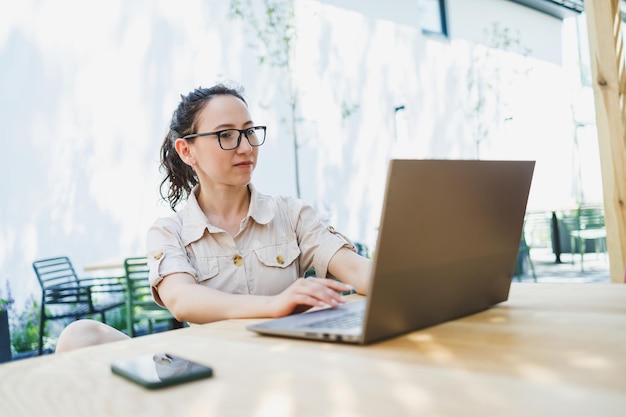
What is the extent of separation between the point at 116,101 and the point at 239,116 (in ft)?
12.0

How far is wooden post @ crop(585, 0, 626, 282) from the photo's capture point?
308 centimetres

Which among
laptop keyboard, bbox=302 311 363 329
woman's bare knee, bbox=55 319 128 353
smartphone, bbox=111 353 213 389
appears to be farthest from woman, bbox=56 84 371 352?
smartphone, bbox=111 353 213 389

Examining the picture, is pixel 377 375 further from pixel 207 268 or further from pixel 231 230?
pixel 231 230

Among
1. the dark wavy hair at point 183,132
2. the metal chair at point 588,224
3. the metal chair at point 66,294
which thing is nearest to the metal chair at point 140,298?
the metal chair at point 66,294

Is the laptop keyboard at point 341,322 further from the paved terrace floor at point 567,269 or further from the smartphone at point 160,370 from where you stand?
the paved terrace floor at point 567,269

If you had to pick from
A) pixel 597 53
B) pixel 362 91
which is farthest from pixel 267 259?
pixel 362 91

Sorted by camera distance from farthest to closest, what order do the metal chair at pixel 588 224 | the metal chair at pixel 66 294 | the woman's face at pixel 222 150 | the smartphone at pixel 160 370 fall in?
the metal chair at pixel 588 224 < the metal chair at pixel 66 294 < the woman's face at pixel 222 150 < the smartphone at pixel 160 370

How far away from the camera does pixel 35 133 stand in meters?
4.83

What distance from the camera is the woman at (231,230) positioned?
1.75m

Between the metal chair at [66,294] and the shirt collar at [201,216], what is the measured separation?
2700 mm

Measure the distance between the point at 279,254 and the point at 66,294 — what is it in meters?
3.01

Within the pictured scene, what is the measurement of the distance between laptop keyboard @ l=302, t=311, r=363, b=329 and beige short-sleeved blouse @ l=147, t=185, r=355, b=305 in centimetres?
66

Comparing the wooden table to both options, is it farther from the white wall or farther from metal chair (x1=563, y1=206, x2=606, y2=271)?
metal chair (x1=563, y1=206, x2=606, y2=271)

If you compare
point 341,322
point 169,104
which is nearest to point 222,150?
point 341,322
